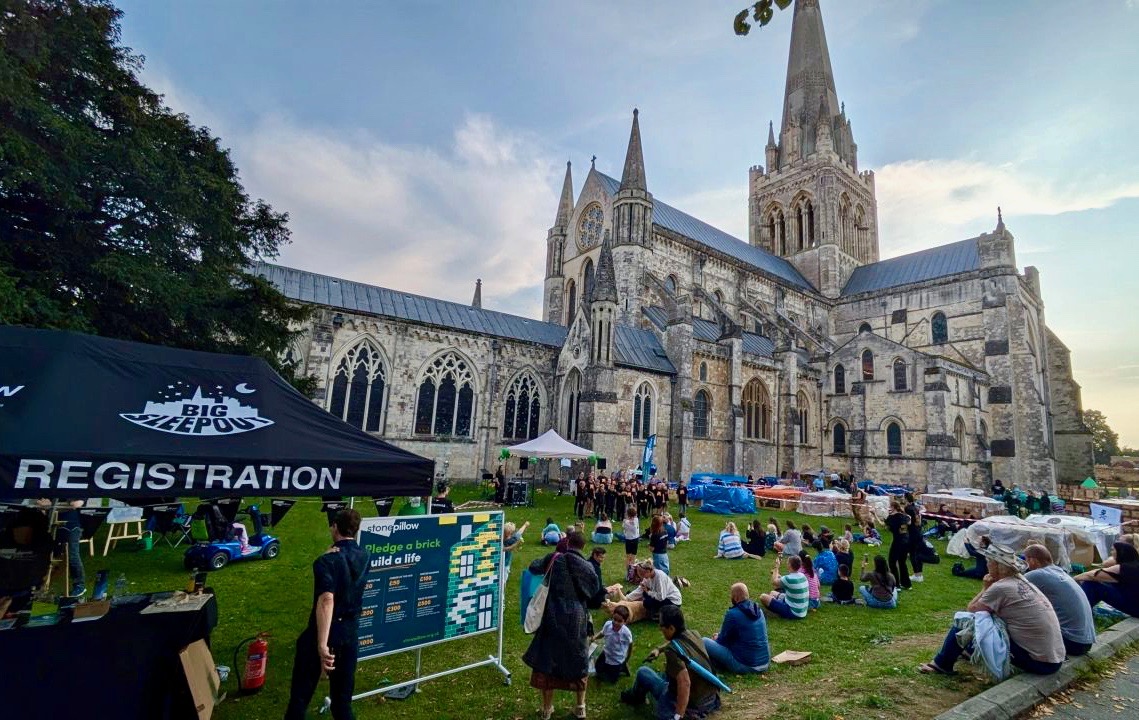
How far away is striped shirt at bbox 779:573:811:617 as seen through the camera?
7244 millimetres

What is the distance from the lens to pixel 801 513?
19250 mm

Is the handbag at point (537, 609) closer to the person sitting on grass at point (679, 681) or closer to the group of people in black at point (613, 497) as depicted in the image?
the person sitting on grass at point (679, 681)

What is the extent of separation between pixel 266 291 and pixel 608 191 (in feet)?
78.9

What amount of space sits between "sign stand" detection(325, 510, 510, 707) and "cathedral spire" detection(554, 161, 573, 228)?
3148 centimetres

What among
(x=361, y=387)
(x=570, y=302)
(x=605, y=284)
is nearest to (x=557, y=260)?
(x=570, y=302)

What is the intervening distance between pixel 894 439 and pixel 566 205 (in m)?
25.6

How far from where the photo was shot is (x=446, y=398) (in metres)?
21.8

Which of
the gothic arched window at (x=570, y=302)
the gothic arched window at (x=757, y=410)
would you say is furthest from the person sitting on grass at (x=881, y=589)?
the gothic arched window at (x=570, y=302)

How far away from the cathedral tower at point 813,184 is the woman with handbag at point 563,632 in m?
45.3

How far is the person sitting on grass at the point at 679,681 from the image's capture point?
13.6ft

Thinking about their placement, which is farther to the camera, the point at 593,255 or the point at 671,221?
the point at 671,221

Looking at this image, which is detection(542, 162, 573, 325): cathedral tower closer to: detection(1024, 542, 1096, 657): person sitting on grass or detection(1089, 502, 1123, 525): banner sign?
detection(1089, 502, 1123, 525): banner sign

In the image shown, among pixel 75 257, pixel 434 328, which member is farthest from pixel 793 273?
pixel 75 257

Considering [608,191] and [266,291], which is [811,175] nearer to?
[608,191]
